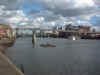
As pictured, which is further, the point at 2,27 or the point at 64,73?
the point at 2,27

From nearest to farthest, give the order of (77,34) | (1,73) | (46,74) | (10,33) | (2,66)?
1. (1,73)
2. (2,66)
3. (46,74)
4. (10,33)
5. (77,34)

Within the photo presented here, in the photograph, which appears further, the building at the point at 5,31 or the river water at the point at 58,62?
the building at the point at 5,31

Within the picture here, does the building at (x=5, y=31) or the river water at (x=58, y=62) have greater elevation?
the building at (x=5, y=31)

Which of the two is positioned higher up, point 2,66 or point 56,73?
point 2,66

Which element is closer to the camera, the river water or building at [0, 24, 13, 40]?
the river water

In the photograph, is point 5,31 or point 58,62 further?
point 5,31

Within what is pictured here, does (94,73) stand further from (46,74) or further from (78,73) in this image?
(46,74)

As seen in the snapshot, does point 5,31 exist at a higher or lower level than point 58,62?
higher

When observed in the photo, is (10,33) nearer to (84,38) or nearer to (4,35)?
(4,35)

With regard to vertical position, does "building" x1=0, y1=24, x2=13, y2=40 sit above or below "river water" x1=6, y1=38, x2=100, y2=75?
above

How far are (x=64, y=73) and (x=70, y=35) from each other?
7121 cm

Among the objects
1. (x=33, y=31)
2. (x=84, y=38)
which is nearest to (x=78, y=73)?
(x=33, y=31)

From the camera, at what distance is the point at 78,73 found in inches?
488

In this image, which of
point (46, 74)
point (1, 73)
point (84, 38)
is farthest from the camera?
point (84, 38)
